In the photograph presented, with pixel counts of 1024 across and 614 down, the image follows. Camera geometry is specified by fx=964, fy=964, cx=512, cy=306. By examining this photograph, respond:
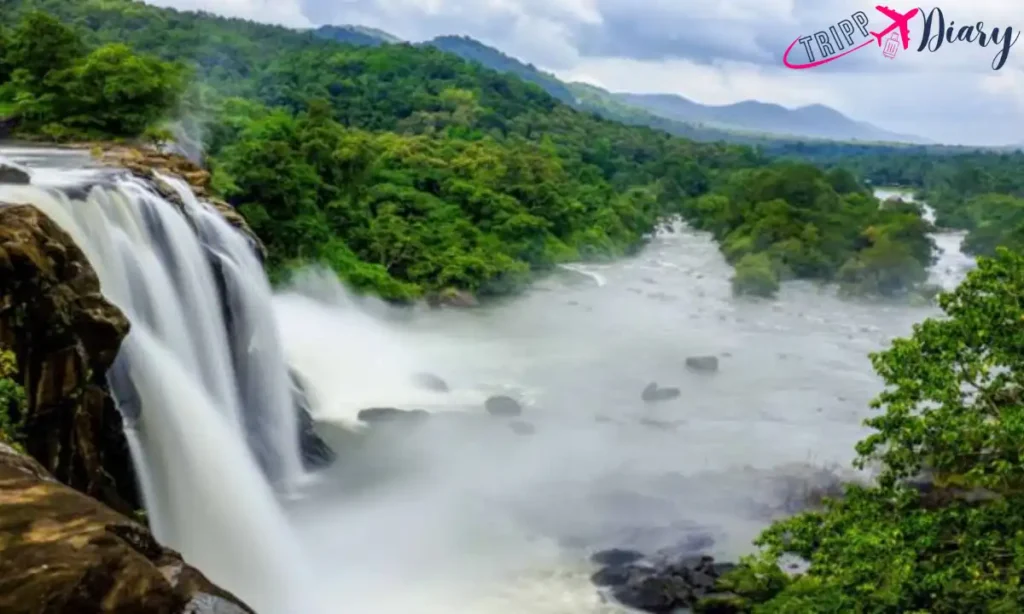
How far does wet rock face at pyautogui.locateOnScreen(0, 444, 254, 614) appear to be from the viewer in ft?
15.3

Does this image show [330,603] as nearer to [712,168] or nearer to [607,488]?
[607,488]

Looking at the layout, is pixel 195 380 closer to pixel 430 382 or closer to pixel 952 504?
pixel 952 504

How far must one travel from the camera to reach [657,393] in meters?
22.8

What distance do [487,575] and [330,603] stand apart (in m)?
2.36

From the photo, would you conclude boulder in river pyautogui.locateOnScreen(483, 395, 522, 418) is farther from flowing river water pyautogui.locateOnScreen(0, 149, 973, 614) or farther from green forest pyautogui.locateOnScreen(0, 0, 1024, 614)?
green forest pyautogui.locateOnScreen(0, 0, 1024, 614)

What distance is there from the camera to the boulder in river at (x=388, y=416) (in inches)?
755

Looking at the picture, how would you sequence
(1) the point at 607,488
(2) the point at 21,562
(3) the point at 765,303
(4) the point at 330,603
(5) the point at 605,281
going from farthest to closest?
1. (5) the point at 605,281
2. (3) the point at 765,303
3. (1) the point at 607,488
4. (4) the point at 330,603
5. (2) the point at 21,562

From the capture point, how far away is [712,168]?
247 feet

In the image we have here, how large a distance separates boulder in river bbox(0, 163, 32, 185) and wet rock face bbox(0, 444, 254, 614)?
7248 millimetres

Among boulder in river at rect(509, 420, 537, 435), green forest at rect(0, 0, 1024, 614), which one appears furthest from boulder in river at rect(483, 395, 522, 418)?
green forest at rect(0, 0, 1024, 614)

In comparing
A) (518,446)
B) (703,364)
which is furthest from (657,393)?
(518,446)

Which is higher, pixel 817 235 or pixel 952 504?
pixel 952 504

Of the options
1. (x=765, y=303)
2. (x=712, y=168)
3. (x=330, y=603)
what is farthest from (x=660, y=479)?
(x=712, y=168)

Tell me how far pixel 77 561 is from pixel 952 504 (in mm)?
7522
